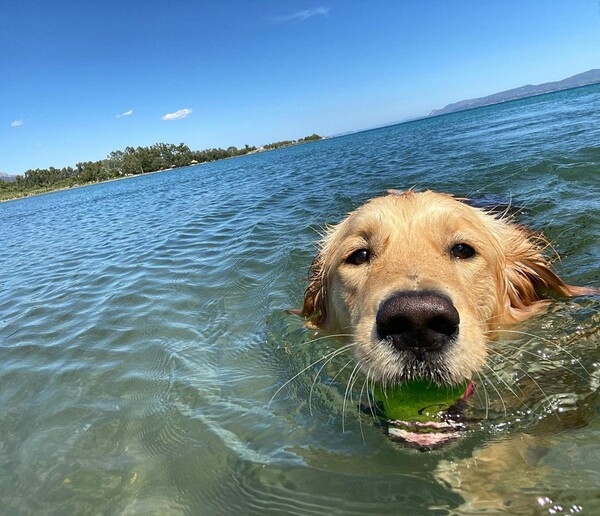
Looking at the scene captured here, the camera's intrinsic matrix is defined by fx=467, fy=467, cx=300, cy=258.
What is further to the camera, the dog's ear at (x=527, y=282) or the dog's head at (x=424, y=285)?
the dog's ear at (x=527, y=282)

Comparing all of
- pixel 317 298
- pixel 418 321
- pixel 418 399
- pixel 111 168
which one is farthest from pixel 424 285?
pixel 111 168

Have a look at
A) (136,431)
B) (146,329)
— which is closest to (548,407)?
(136,431)

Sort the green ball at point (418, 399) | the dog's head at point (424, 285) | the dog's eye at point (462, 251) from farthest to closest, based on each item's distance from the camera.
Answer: the dog's eye at point (462, 251) → the green ball at point (418, 399) → the dog's head at point (424, 285)

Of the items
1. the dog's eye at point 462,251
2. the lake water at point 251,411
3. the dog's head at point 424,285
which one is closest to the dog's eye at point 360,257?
the dog's head at point 424,285

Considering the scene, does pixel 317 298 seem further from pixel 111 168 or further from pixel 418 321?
pixel 111 168

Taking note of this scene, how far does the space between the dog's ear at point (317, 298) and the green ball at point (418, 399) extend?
165 centimetres

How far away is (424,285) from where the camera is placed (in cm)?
268

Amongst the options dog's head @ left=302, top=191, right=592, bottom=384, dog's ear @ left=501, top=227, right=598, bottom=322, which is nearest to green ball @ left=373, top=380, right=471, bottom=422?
dog's head @ left=302, top=191, right=592, bottom=384

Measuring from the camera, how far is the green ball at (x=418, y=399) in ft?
9.16

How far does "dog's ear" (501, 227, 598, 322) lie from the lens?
4.30 metres

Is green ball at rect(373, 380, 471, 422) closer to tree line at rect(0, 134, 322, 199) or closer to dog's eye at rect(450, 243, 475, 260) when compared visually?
dog's eye at rect(450, 243, 475, 260)

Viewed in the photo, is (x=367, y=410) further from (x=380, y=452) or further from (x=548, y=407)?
(x=548, y=407)

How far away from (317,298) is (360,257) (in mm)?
1164

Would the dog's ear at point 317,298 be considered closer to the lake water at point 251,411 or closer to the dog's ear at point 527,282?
the lake water at point 251,411
